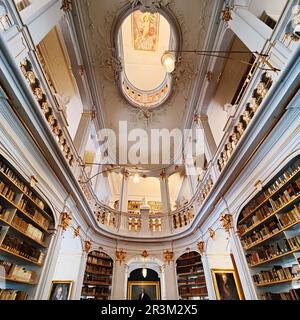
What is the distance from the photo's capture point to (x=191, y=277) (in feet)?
19.9

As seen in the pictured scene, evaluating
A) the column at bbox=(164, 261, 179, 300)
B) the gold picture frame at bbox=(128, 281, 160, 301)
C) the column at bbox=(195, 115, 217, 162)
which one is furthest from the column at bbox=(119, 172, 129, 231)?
the column at bbox=(195, 115, 217, 162)

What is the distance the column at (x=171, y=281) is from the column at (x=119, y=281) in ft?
4.14

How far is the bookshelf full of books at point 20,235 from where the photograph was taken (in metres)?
2.79

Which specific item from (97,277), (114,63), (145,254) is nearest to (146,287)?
(145,254)

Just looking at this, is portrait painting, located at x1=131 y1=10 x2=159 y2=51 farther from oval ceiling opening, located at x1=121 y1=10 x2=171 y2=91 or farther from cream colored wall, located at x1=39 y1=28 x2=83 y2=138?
cream colored wall, located at x1=39 y1=28 x2=83 y2=138

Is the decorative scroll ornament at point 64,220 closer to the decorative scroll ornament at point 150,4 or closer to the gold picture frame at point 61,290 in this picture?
the gold picture frame at point 61,290

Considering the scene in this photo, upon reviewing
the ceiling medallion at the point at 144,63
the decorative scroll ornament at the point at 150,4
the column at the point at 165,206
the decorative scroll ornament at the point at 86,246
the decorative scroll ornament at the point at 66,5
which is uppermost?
the ceiling medallion at the point at 144,63

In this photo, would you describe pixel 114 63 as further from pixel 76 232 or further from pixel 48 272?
pixel 48 272

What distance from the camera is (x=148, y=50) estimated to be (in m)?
7.87

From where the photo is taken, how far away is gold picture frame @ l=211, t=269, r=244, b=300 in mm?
4922

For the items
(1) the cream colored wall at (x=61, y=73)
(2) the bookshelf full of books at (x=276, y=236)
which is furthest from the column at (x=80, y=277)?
(2) the bookshelf full of books at (x=276, y=236)

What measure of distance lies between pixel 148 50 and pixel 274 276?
8072 mm
